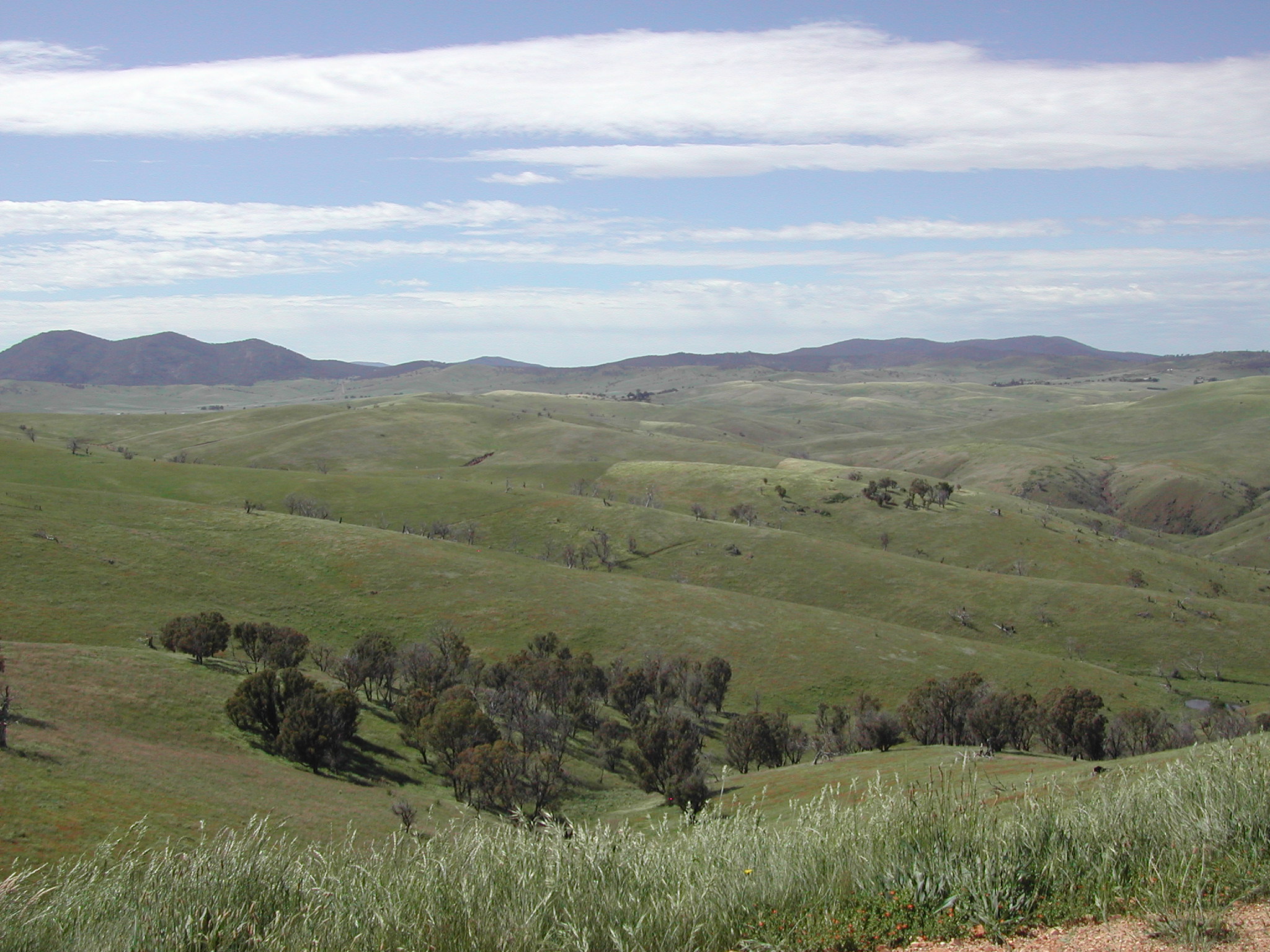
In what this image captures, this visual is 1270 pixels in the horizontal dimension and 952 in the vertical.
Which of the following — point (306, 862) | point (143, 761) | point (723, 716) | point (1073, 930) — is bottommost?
point (723, 716)

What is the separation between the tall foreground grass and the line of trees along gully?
26.9 m

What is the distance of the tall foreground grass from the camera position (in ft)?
31.3

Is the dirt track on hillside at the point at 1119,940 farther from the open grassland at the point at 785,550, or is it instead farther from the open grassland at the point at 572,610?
the open grassland at the point at 785,550

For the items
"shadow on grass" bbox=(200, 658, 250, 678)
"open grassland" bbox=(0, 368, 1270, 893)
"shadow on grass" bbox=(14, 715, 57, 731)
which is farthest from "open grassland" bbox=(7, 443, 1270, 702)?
"shadow on grass" bbox=(14, 715, 57, 731)

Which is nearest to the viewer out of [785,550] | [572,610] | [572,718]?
[572,718]

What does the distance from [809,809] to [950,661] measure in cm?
7496

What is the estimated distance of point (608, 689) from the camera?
69438 millimetres

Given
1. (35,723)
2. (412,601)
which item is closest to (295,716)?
(35,723)

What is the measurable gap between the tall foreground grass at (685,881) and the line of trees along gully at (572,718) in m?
26.9

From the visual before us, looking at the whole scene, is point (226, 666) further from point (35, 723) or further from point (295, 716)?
point (35, 723)

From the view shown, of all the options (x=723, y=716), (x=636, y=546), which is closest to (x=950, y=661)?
(x=723, y=716)

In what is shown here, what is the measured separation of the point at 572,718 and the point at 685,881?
5112cm

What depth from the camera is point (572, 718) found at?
196 ft

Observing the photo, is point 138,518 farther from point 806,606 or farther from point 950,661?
point 950,661
